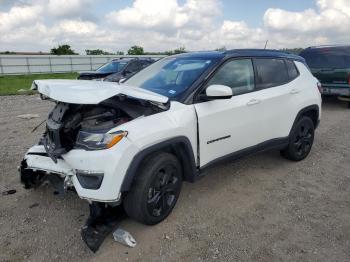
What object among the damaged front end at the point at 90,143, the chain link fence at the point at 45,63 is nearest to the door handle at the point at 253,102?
the damaged front end at the point at 90,143

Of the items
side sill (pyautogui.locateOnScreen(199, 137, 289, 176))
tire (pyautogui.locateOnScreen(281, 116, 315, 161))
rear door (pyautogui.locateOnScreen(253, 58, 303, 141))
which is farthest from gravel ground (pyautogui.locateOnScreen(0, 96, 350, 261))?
rear door (pyautogui.locateOnScreen(253, 58, 303, 141))

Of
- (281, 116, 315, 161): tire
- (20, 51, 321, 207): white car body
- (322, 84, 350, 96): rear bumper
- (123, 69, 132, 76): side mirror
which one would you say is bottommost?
(281, 116, 315, 161): tire

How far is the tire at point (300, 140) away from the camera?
4.95m

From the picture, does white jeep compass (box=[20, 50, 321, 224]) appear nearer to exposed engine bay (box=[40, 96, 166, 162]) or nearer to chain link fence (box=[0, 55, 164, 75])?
exposed engine bay (box=[40, 96, 166, 162])

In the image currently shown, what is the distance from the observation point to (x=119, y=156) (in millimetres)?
2809

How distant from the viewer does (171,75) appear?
13.3 feet

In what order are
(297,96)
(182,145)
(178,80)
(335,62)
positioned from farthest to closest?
(335,62), (297,96), (178,80), (182,145)

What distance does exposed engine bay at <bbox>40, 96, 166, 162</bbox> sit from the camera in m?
3.05

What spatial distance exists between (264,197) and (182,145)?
138cm

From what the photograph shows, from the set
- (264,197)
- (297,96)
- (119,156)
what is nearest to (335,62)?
(297,96)

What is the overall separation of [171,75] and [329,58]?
7.94 meters

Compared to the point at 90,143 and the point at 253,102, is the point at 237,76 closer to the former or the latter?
the point at 253,102

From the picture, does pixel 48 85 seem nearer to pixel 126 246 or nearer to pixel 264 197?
pixel 126 246

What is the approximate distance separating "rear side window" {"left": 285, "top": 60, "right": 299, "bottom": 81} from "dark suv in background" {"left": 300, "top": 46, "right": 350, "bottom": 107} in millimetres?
5445
